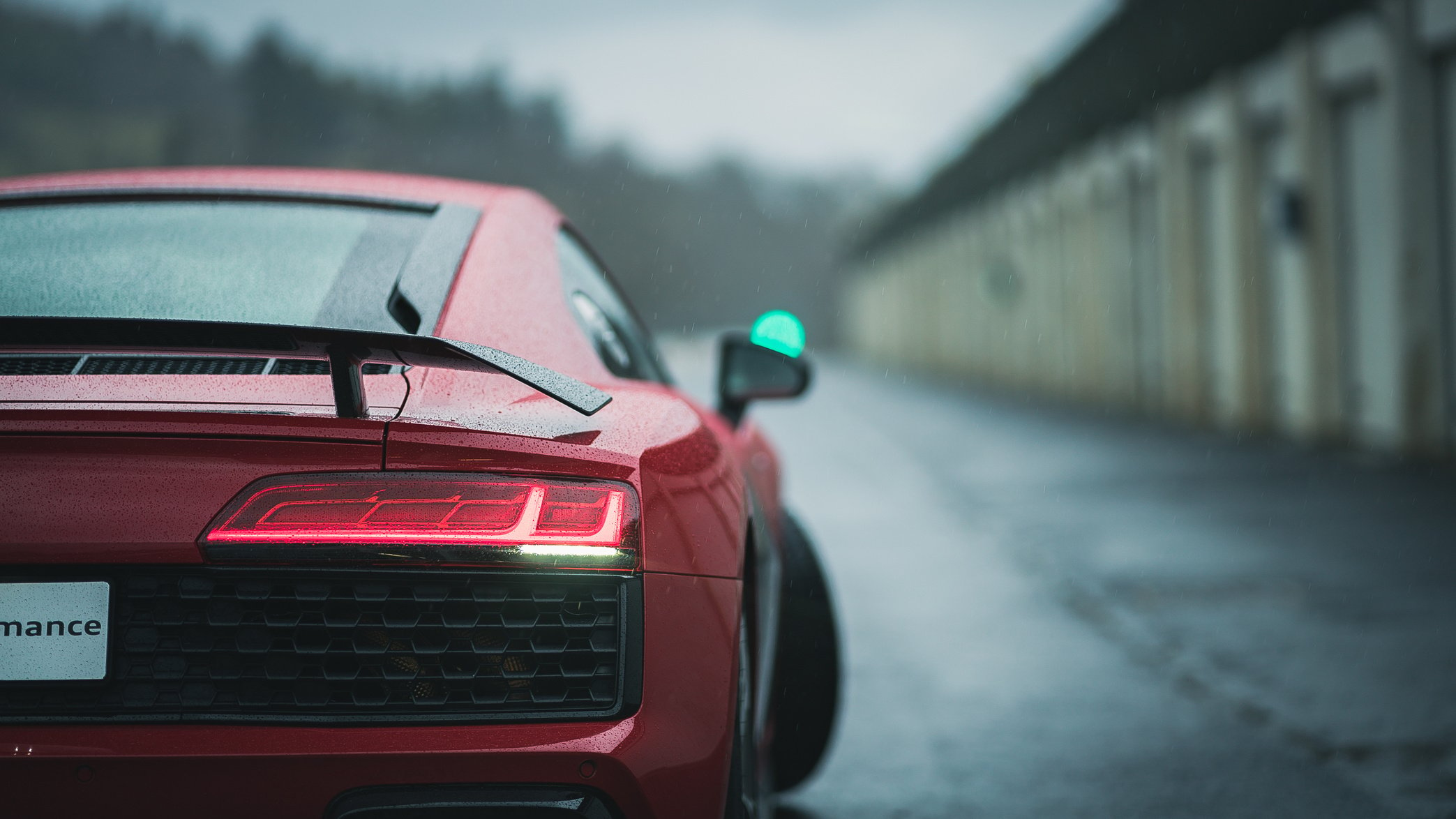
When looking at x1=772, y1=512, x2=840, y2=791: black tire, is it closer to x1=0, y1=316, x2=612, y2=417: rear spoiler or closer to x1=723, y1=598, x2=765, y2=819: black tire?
x1=723, y1=598, x2=765, y2=819: black tire

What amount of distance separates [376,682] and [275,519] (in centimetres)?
24

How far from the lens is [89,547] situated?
1694 millimetres

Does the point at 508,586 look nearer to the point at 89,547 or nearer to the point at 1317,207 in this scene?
the point at 89,547

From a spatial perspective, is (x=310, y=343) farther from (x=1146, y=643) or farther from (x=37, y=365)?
(x=1146, y=643)

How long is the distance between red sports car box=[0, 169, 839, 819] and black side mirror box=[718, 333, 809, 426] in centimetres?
134

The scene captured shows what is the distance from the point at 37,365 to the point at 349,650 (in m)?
0.60

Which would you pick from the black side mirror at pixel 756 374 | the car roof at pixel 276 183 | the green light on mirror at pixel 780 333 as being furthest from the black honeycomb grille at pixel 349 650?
the green light on mirror at pixel 780 333

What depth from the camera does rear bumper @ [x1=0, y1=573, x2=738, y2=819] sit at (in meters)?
1.66

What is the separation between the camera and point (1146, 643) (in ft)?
18.6

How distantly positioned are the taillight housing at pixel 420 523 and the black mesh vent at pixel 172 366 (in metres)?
0.28

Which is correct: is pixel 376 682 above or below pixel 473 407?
below

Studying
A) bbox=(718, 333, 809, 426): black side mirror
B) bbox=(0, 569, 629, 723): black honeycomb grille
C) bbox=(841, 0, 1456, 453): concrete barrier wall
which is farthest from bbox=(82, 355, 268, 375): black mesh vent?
bbox=(841, 0, 1456, 453): concrete barrier wall

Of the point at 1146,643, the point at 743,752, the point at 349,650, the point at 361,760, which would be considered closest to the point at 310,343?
the point at 349,650

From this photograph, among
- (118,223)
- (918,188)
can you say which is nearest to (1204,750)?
(118,223)
